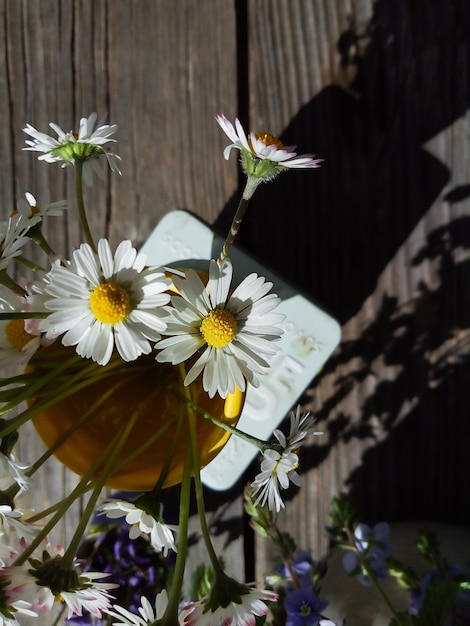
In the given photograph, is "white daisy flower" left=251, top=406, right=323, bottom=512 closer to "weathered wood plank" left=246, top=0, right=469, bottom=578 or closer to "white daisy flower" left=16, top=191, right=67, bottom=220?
"white daisy flower" left=16, top=191, right=67, bottom=220

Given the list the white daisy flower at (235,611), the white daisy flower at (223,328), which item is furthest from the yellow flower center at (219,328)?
the white daisy flower at (235,611)

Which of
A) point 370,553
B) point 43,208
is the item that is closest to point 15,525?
point 43,208

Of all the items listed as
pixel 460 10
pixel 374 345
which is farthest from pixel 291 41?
pixel 374 345

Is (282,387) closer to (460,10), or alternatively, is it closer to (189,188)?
(189,188)

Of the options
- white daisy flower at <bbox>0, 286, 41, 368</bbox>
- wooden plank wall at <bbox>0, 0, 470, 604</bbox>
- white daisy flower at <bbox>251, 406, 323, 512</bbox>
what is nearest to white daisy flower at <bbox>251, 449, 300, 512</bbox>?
white daisy flower at <bbox>251, 406, 323, 512</bbox>

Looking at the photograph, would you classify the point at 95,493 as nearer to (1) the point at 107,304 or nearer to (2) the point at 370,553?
(1) the point at 107,304

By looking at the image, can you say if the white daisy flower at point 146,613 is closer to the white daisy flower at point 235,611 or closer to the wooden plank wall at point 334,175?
the white daisy flower at point 235,611
